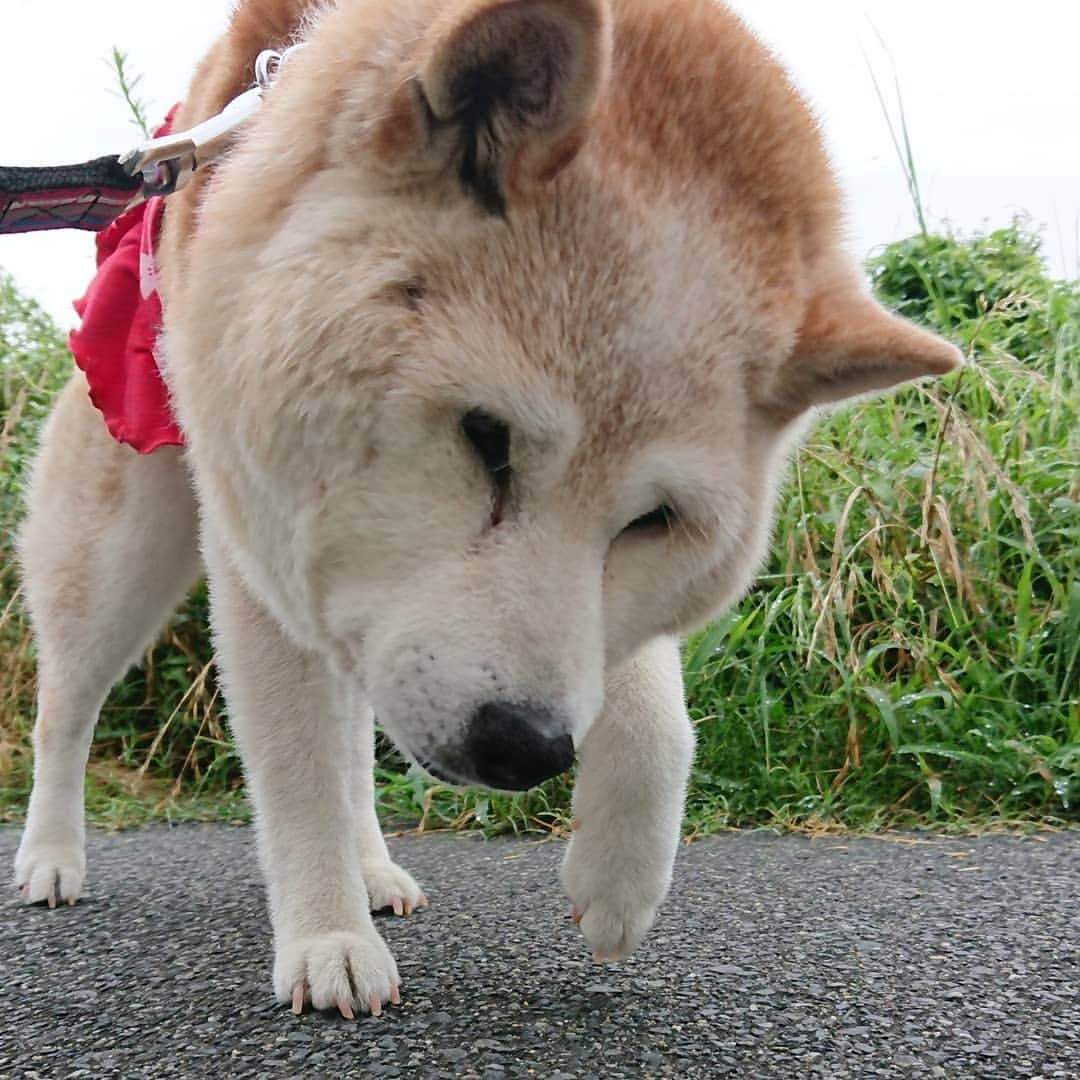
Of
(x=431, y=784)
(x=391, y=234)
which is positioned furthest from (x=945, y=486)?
(x=391, y=234)

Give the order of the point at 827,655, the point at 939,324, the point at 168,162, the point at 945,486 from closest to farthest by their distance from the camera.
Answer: the point at 168,162, the point at 827,655, the point at 945,486, the point at 939,324

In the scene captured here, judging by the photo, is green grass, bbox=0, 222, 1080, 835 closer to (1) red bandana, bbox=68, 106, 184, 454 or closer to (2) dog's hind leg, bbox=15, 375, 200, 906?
(2) dog's hind leg, bbox=15, 375, 200, 906

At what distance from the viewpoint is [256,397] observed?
5.54ft

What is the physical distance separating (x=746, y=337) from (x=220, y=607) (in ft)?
3.71

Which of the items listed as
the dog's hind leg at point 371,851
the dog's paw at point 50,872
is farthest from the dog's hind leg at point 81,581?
the dog's hind leg at point 371,851

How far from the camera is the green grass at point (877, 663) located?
368cm

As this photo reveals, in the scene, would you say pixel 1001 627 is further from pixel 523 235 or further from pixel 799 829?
pixel 523 235

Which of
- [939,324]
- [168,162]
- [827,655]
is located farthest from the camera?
[939,324]

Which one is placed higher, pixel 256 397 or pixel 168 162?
pixel 168 162

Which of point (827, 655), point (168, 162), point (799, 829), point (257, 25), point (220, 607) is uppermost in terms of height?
point (257, 25)

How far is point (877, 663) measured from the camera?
4.08 m

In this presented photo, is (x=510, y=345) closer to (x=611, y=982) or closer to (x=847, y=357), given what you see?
(x=847, y=357)

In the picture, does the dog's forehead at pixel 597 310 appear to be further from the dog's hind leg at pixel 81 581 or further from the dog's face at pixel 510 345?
the dog's hind leg at pixel 81 581

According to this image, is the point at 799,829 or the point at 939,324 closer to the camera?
the point at 799,829
